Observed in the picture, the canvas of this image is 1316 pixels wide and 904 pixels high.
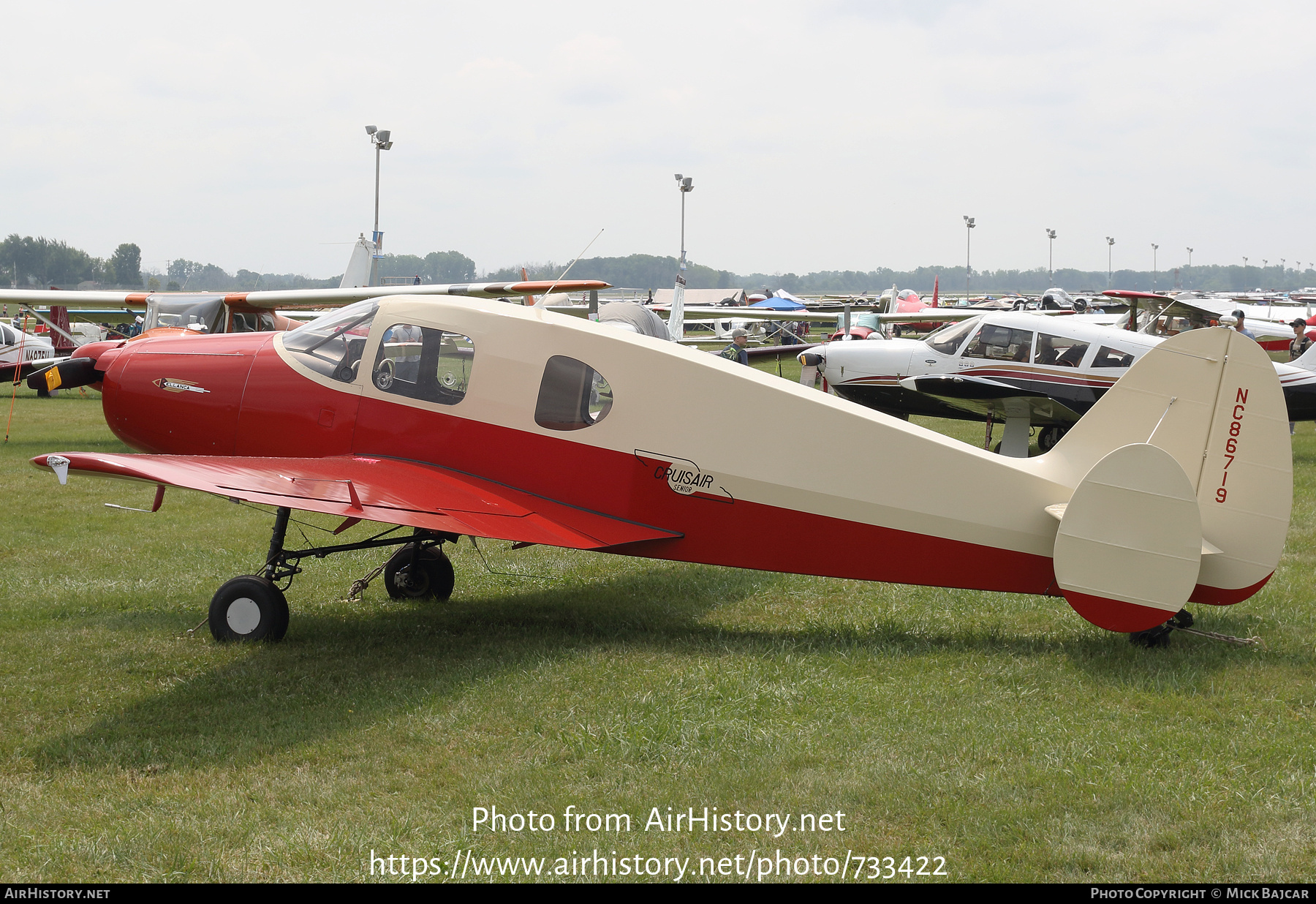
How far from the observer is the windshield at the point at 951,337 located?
1490 cm

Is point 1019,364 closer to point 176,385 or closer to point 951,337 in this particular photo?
point 951,337

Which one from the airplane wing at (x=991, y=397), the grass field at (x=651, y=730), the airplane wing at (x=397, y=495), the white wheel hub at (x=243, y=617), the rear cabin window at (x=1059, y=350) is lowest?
the grass field at (x=651, y=730)

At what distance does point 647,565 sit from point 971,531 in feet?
11.4

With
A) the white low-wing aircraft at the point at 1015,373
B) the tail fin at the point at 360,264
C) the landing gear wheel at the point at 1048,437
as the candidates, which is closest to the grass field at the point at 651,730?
the white low-wing aircraft at the point at 1015,373

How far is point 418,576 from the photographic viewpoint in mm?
7859

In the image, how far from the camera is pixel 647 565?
895 centimetres

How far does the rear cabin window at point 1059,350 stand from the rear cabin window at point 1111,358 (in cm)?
19

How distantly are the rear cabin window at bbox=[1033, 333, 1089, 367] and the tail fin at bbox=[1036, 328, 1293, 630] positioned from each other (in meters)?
8.44

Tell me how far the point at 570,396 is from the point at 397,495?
1250 mm

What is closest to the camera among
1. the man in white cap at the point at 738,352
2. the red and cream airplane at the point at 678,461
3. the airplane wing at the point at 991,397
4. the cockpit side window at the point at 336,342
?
the red and cream airplane at the point at 678,461

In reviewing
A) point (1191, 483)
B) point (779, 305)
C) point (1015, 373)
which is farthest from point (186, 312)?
point (779, 305)

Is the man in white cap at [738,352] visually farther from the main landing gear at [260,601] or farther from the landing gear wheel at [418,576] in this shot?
the main landing gear at [260,601]
